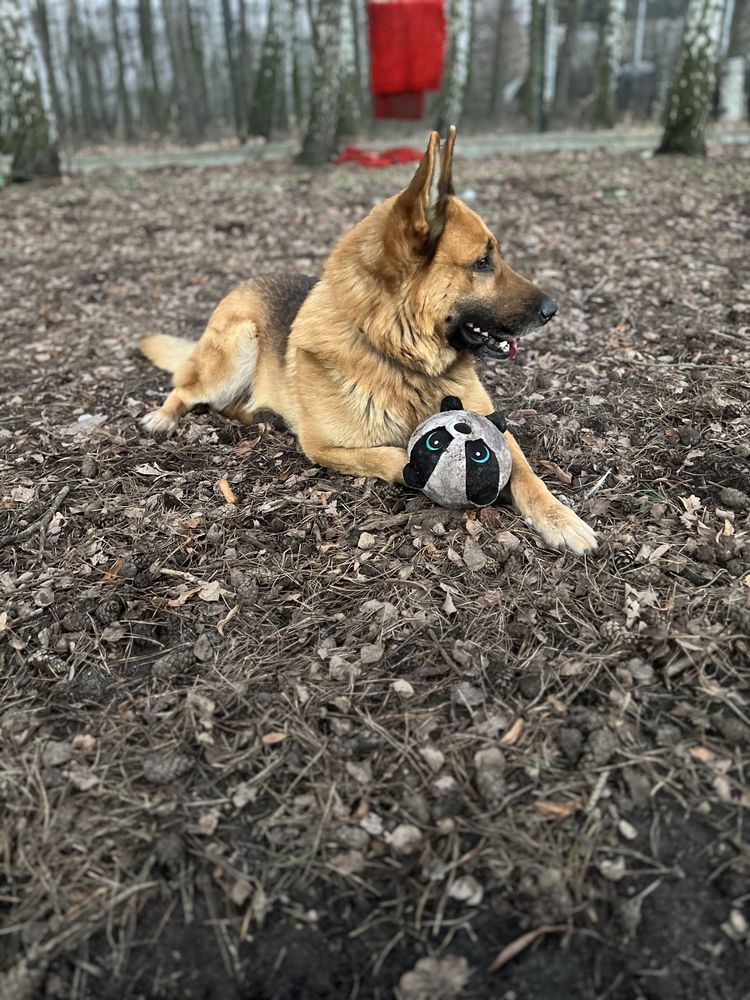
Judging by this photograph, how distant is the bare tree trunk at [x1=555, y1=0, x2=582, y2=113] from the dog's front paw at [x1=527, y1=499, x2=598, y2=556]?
24670 mm

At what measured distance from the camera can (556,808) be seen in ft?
7.46

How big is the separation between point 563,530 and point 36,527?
269cm

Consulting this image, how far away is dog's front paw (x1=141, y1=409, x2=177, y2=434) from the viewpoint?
187 inches

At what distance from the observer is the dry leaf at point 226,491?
157 inches

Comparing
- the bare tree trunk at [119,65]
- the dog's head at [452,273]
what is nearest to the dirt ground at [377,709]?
the dog's head at [452,273]

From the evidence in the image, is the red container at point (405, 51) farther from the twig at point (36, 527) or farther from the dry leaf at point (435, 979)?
the dry leaf at point (435, 979)

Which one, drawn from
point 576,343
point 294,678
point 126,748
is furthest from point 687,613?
point 576,343

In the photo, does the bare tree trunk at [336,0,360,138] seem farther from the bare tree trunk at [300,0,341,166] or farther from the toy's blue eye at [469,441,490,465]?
the toy's blue eye at [469,441,490,465]

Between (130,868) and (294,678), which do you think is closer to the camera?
(130,868)

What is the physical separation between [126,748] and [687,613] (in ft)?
7.28

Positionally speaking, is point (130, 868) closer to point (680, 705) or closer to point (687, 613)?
point (680, 705)

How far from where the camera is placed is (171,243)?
917 centimetres

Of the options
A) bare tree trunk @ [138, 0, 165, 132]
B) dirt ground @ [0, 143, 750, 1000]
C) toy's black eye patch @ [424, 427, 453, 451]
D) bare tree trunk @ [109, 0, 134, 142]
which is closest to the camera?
dirt ground @ [0, 143, 750, 1000]

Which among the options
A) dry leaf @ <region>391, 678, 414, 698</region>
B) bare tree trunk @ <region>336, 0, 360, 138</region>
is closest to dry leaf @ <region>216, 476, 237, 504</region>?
dry leaf @ <region>391, 678, 414, 698</region>
